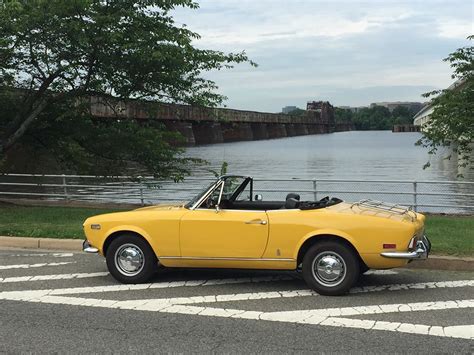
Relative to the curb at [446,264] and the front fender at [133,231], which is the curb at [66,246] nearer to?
the curb at [446,264]

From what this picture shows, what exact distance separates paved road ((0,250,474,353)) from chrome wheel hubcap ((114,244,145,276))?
0.21m

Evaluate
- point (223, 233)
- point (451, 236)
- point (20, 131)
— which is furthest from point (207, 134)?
point (223, 233)

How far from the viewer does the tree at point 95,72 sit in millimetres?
12578

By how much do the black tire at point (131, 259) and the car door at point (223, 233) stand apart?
48 centimetres

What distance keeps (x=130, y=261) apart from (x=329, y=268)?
2.40 metres

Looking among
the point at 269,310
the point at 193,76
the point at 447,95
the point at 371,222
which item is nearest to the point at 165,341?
the point at 269,310

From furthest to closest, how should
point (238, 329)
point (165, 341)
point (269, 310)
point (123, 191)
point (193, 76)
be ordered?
1. point (123, 191)
2. point (193, 76)
3. point (269, 310)
4. point (238, 329)
5. point (165, 341)

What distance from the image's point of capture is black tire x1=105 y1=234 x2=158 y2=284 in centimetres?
657

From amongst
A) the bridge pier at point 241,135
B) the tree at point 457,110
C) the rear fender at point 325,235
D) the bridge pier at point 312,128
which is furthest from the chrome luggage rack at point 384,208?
the bridge pier at point 312,128

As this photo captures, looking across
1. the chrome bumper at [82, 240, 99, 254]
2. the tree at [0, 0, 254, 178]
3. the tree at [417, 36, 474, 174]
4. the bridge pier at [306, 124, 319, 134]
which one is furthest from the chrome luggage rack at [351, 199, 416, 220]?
the bridge pier at [306, 124, 319, 134]

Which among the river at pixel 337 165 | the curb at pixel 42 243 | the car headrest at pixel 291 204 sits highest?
the car headrest at pixel 291 204

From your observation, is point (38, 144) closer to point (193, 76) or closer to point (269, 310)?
point (193, 76)

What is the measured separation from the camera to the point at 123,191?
67.5 feet

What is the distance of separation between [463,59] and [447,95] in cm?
108
